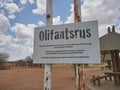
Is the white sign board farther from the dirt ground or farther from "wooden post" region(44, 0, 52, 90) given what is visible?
the dirt ground

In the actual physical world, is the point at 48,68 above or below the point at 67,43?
below

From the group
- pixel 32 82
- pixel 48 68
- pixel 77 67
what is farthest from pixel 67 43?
pixel 32 82

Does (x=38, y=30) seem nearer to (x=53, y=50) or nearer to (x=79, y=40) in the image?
(x=53, y=50)

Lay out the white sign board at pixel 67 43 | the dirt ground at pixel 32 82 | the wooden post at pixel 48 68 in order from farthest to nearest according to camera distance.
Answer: the dirt ground at pixel 32 82
the wooden post at pixel 48 68
the white sign board at pixel 67 43

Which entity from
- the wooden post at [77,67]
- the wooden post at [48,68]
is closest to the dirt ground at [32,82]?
the wooden post at [48,68]

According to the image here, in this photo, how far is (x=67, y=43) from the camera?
3367 millimetres

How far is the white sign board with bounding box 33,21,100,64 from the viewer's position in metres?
3.23

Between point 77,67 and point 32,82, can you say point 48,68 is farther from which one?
point 32,82

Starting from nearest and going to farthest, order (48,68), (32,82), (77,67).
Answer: (77,67), (48,68), (32,82)

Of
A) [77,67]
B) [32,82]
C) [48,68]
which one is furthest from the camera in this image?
[32,82]

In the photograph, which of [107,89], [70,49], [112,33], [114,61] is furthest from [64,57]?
[114,61]

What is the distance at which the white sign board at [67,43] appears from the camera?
127 inches

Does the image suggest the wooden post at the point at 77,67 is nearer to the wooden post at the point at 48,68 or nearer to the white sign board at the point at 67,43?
the white sign board at the point at 67,43

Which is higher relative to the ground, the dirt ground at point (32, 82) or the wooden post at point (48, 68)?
the wooden post at point (48, 68)
